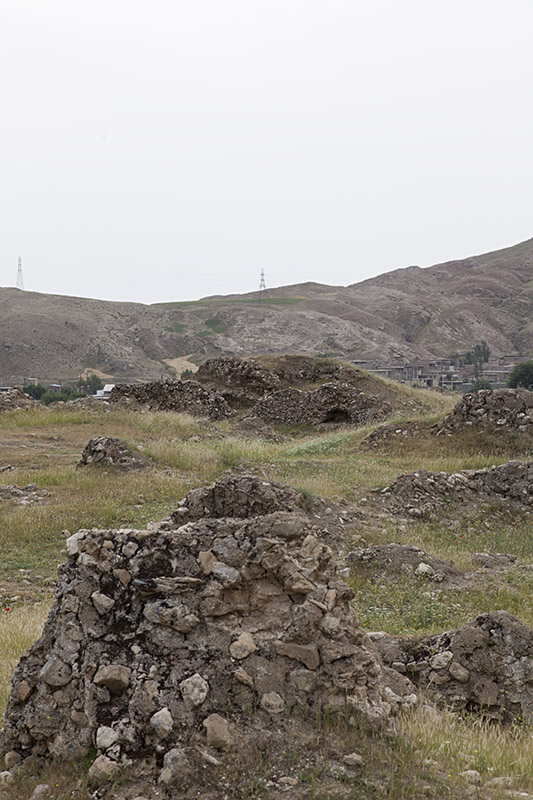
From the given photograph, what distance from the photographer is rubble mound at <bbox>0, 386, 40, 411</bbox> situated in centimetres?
2489

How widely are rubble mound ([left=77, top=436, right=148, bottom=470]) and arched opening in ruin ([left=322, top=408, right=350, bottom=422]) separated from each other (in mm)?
14002

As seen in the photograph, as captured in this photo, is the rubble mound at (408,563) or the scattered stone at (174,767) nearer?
the scattered stone at (174,767)

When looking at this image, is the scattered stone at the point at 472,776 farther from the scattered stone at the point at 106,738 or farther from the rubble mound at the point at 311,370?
the rubble mound at the point at 311,370

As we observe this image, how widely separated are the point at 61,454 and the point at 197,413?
1136 cm

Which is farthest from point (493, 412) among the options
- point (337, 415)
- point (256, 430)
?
point (337, 415)

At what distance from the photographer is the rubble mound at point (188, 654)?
3760 mm

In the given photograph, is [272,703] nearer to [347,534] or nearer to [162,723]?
[162,723]

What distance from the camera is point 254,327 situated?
116812mm

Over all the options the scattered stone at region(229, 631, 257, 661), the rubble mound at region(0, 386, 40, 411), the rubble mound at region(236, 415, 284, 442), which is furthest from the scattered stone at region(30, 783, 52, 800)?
the rubble mound at region(0, 386, 40, 411)

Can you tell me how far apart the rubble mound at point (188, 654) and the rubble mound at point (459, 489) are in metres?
8.99

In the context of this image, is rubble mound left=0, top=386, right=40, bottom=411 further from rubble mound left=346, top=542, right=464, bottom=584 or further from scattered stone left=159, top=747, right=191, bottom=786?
scattered stone left=159, top=747, right=191, bottom=786

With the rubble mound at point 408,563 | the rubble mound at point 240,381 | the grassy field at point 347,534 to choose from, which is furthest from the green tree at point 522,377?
the rubble mound at point 408,563

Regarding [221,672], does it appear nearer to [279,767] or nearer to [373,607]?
[279,767]

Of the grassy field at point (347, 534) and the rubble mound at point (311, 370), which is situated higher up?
the rubble mound at point (311, 370)
